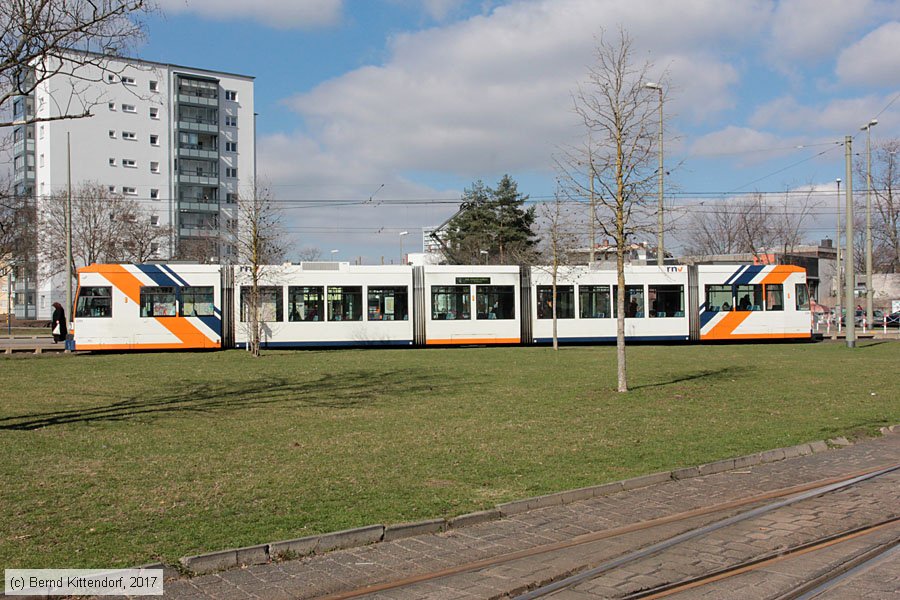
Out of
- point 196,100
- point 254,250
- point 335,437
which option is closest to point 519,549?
point 335,437

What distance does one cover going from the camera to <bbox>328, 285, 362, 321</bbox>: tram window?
33.9 m

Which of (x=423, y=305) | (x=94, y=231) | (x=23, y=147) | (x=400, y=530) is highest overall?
(x=23, y=147)

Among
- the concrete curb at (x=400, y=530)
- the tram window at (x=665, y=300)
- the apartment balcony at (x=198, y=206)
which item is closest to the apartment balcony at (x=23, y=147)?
the apartment balcony at (x=198, y=206)

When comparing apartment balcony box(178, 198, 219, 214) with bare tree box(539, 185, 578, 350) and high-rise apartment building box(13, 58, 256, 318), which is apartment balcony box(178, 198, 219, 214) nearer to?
high-rise apartment building box(13, 58, 256, 318)

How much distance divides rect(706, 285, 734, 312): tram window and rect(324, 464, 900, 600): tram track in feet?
87.7

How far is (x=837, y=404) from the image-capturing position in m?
16.1

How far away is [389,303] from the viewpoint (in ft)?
112

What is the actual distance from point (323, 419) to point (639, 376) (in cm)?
1029

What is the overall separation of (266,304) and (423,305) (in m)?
6.54

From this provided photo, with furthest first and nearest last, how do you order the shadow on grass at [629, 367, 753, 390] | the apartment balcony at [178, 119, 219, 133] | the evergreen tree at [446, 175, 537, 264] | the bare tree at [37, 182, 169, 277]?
the apartment balcony at [178, 119, 219, 133]
the evergreen tree at [446, 175, 537, 264]
the bare tree at [37, 182, 169, 277]
the shadow on grass at [629, 367, 753, 390]

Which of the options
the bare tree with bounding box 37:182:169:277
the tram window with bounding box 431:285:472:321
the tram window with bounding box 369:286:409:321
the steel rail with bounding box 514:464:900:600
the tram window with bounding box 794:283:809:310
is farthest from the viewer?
the bare tree with bounding box 37:182:169:277

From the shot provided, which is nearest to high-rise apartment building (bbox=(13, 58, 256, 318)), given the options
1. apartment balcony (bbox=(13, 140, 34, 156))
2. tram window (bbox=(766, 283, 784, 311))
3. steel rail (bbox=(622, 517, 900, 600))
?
apartment balcony (bbox=(13, 140, 34, 156))

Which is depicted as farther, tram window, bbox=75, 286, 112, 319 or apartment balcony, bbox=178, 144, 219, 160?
apartment balcony, bbox=178, 144, 219, 160

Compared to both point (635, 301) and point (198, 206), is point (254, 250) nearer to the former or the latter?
point (635, 301)
